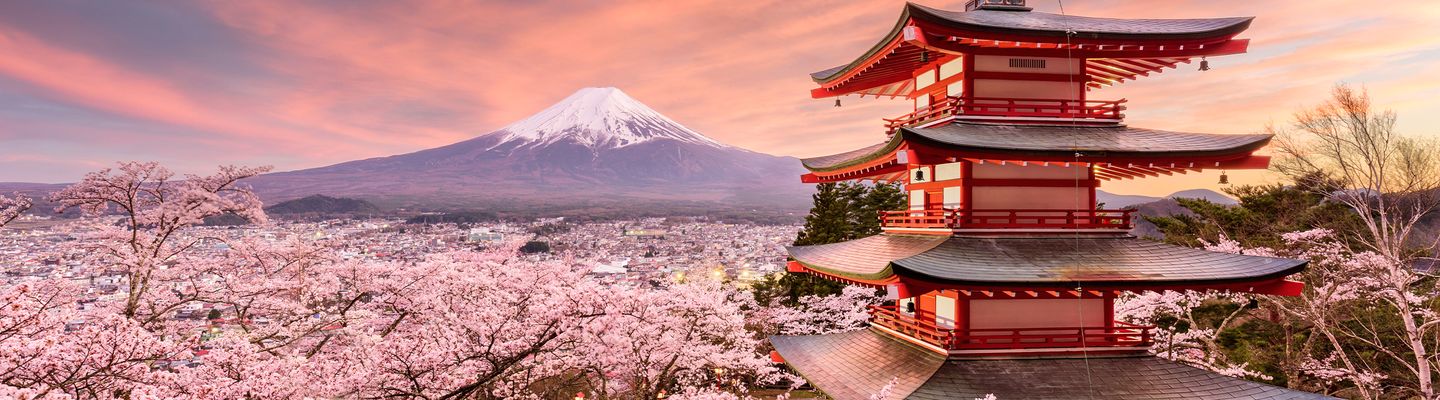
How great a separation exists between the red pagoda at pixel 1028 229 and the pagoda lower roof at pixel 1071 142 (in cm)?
4

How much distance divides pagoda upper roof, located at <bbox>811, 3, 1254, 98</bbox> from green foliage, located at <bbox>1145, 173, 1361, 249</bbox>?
52.6 ft

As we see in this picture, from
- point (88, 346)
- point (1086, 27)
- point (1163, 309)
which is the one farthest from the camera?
point (1163, 309)

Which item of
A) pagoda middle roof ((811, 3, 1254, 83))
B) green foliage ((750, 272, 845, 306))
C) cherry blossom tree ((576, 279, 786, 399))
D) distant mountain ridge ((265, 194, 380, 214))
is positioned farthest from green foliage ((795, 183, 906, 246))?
distant mountain ridge ((265, 194, 380, 214))

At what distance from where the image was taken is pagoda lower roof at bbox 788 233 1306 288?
9094 millimetres

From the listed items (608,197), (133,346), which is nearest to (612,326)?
(133,346)

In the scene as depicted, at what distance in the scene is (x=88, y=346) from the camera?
7781mm

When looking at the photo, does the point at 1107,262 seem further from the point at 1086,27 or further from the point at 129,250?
the point at 129,250

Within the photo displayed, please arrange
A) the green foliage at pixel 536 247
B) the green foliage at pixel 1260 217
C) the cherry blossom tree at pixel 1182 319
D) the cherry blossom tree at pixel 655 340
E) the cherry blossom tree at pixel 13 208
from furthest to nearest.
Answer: the green foliage at pixel 536 247
the green foliage at pixel 1260 217
the cherry blossom tree at pixel 1182 319
the cherry blossom tree at pixel 655 340
the cherry blossom tree at pixel 13 208

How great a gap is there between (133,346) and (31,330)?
1.89 metres

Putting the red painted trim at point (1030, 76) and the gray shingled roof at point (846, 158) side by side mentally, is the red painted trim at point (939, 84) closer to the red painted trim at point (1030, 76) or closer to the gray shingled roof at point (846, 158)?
the red painted trim at point (1030, 76)

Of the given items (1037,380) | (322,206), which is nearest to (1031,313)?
(1037,380)

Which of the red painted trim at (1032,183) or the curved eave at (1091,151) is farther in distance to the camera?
the red painted trim at (1032,183)

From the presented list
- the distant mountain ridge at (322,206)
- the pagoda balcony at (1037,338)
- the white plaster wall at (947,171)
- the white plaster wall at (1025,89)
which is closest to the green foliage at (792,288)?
the white plaster wall at (947,171)

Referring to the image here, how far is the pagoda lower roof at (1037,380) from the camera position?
9188 millimetres
